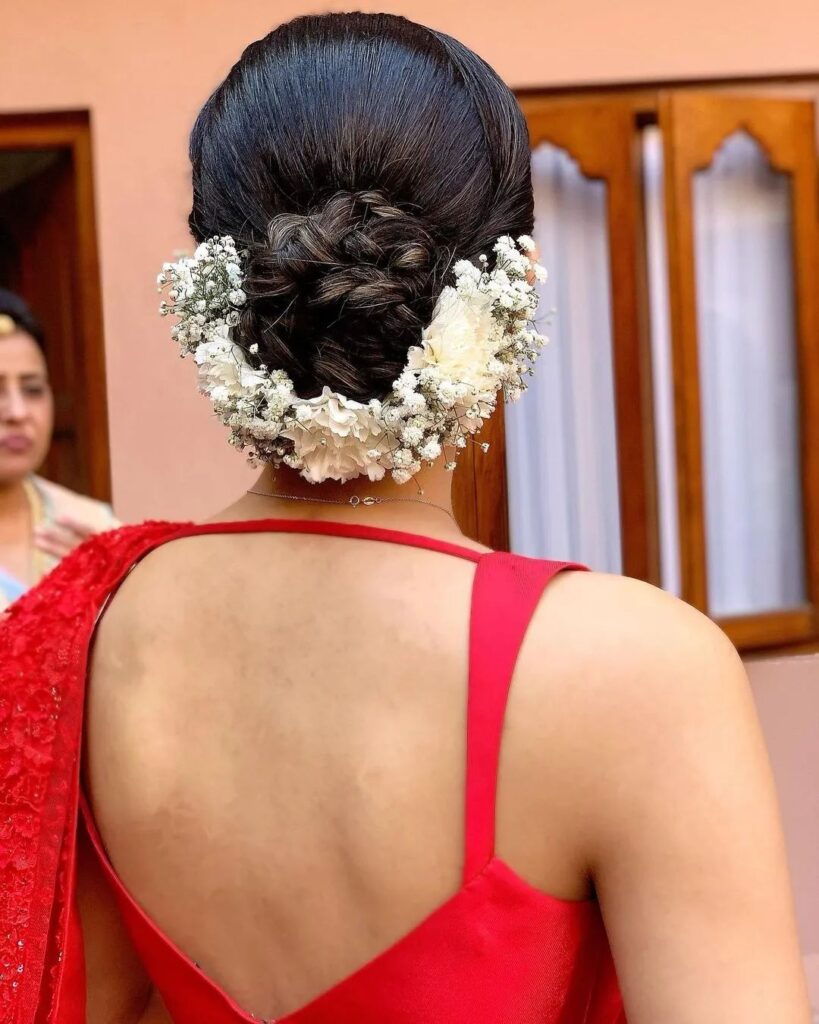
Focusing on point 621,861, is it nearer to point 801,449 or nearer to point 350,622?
point 350,622

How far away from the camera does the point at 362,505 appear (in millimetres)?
955

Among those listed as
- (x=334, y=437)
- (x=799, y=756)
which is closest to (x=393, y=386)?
(x=334, y=437)

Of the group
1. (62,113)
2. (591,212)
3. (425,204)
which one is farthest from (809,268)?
(425,204)

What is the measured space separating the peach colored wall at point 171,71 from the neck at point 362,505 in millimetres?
2527

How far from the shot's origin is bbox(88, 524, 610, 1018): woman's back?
87cm

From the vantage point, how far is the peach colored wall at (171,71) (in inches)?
134

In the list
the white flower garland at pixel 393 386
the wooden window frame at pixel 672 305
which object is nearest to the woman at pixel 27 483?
the wooden window frame at pixel 672 305

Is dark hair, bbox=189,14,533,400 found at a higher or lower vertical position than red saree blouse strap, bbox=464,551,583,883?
higher

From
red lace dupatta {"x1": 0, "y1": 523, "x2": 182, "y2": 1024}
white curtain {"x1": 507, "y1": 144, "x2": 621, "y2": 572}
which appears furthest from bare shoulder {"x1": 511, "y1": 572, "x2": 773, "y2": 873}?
white curtain {"x1": 507, "y1": 144, "x2": 621, "y2": 572}

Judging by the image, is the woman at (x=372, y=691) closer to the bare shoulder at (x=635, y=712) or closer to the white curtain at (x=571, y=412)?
the bare shoulder at (x=635, y=712)

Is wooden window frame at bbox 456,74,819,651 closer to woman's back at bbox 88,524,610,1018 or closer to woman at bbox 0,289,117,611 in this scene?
woman at bbox 0,289,117,611

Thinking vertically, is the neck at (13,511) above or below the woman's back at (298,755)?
above

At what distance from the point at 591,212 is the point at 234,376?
8.72ft

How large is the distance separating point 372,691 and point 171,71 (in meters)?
2.87
